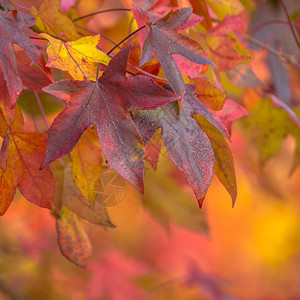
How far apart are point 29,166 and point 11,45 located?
0.13 metres

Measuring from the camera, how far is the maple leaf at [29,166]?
0.48 m

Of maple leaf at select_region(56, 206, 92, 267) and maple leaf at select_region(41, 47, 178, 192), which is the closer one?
maple leaf at select_region(41, 47, 178, 192)

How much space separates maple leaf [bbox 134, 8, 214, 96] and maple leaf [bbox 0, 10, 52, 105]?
0.10m

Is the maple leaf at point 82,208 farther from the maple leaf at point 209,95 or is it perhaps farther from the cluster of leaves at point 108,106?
the maple leaf at point 209,95

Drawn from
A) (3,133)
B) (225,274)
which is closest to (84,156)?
(3,133)

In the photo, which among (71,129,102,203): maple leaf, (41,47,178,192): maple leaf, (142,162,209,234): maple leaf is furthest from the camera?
(142,162,209,234): maple leaf

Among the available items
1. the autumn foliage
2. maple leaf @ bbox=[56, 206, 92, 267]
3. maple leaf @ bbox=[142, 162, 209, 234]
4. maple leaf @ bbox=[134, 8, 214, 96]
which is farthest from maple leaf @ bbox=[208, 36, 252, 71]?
maple leaf @ bbox=[142, 162, 209, 234]

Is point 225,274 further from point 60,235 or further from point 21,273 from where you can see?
point 60,235

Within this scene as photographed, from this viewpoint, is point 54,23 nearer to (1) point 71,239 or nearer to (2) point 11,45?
(2) point 11,45

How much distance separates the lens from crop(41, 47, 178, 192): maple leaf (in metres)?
0.39

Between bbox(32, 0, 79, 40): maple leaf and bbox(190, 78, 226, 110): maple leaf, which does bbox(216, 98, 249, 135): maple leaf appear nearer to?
bbox(190, 78, 226, 110): maple leaf

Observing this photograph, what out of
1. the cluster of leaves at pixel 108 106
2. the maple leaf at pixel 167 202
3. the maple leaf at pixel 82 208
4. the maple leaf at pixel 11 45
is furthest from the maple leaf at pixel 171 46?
the maple leaf at pixel 167 202

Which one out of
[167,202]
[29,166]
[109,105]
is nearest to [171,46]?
[109,105]

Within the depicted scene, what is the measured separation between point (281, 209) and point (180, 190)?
156cm
